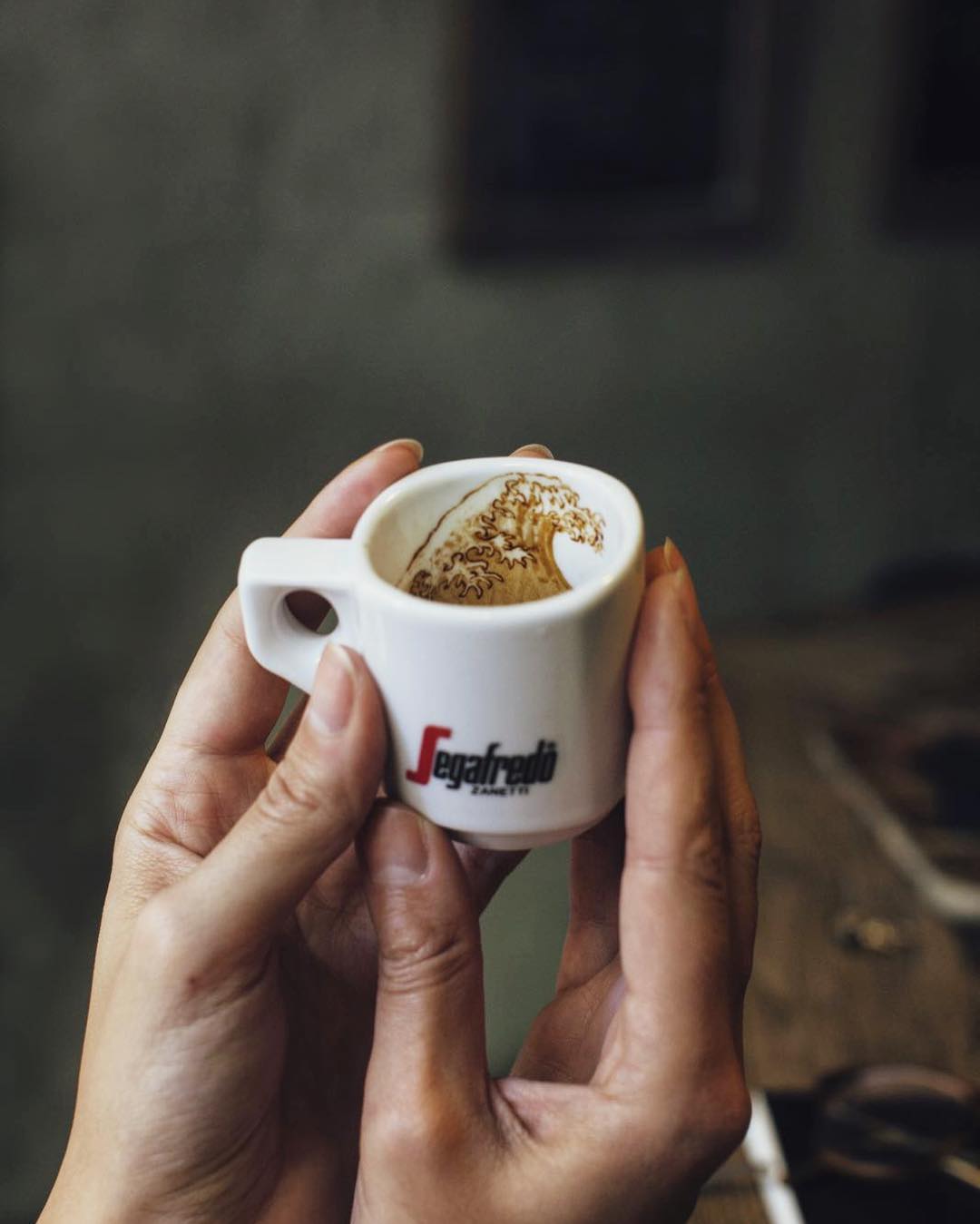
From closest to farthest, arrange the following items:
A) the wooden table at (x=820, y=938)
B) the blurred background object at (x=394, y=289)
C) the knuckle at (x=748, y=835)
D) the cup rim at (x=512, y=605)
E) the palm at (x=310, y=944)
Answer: the cup rim at (x=512, y=605) → the knuckle at (x=748, y=835) → the palm at (x=310, y=944) → the wooden table at (x=820, y=938) → the blurred background object at (x=394, y=289)

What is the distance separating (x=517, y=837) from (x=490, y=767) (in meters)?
0.07

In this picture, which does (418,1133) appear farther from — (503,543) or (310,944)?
(503,543)

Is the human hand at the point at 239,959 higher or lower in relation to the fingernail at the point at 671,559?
lower

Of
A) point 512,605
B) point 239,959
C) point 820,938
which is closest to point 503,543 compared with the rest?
point 512,605

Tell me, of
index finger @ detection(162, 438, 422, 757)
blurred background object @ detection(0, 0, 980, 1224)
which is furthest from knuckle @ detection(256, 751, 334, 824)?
blurred background object @ detection(0, 0, 980, 1224)

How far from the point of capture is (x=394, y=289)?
2.94 metres

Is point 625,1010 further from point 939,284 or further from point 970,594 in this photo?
point 939,284

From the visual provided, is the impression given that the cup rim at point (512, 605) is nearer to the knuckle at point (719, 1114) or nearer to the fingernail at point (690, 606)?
the fingernail at point (690, 606)

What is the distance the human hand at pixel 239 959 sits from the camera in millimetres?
728

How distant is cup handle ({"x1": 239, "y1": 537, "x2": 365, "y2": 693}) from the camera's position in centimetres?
75

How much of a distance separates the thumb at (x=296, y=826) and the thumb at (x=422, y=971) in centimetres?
5

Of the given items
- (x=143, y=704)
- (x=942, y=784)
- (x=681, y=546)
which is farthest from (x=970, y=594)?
(x=143, y=704)

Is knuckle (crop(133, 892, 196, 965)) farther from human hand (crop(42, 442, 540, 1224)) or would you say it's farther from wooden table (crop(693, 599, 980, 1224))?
wooden table (crop(693, 599, 980, 1224))

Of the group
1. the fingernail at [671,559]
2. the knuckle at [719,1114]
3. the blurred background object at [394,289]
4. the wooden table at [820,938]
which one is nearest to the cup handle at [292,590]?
the fingernail at [671,559]
